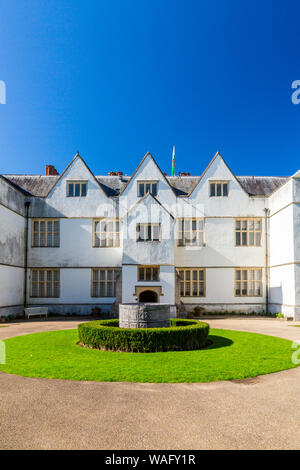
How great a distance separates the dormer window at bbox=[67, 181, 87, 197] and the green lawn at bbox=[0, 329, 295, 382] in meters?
16.8

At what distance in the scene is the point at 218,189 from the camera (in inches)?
1158

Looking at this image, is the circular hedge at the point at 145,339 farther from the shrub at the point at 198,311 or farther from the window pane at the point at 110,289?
the window pane at the point at 110,289

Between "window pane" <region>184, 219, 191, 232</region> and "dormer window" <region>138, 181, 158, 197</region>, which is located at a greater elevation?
"dormer window" <region>138, 181, 158, 197</region>

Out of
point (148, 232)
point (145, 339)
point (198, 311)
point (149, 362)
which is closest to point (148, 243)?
point (148, 232)

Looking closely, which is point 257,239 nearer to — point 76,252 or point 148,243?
point 148,243

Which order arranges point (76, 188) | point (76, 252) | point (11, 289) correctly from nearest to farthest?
point (11, 289), point (76, 252), point (76, 188)

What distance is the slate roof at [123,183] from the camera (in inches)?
1191

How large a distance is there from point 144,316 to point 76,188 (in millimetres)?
18142

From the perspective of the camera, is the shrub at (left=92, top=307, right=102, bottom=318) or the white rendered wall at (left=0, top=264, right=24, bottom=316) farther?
the shrub at (left=92, top=307, right=102, bottom=318)

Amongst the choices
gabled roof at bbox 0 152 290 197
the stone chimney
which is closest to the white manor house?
gabled roof at bbox 0 152 290 197

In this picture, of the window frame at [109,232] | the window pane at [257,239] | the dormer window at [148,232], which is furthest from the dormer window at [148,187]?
the window pane at [257,239]

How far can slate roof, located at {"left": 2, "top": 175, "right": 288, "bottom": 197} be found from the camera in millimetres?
30250

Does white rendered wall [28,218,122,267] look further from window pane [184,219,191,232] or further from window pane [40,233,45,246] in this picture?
window pane [184,219,191,232]

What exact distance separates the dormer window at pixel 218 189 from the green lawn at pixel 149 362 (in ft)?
55.0
